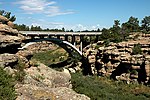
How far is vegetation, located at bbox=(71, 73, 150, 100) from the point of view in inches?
985

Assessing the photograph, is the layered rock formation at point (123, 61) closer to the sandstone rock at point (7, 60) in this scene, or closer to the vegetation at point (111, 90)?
the vegetation at point (111, 90)

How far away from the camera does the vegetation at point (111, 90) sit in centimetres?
2503

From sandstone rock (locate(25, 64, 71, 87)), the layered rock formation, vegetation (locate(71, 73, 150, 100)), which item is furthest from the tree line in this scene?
sandstone rock (locate(25, 64, 71, 87))

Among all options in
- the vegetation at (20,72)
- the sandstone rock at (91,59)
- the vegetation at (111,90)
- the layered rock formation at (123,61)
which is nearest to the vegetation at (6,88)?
the vegetation at (20,72)

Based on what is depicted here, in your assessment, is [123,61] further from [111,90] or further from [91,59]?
[111,90]

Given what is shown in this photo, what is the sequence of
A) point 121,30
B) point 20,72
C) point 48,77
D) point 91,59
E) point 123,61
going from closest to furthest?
1. point 20,72
2. point 48,77
3. point 123,61
4. point 91,59
5. point 121,30

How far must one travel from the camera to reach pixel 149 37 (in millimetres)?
46625

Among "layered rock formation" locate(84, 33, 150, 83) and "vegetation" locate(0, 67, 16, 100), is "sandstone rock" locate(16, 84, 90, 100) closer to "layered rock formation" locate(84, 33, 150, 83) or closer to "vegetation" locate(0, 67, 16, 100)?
"vegetation" locate(0, 67, 16, 100)

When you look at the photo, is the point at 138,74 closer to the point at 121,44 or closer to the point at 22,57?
the point at 121,44

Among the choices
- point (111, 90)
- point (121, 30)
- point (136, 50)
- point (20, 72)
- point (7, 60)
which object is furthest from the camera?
point (121, 30)

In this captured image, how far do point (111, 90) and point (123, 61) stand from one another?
9230 millimetres

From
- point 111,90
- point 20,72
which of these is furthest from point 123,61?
point 20,72

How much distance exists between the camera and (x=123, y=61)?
1537 inches

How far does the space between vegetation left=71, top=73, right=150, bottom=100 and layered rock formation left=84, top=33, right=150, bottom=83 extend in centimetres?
167
